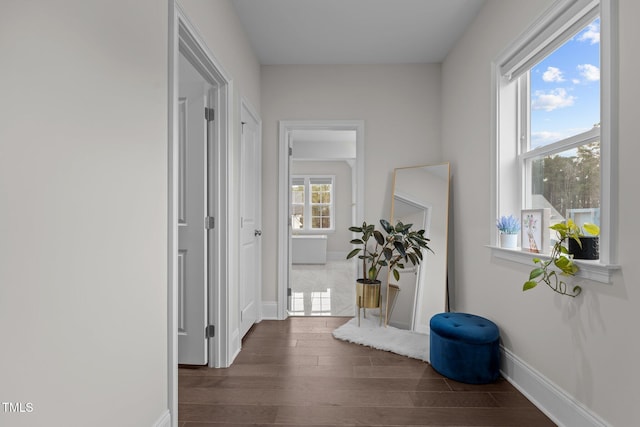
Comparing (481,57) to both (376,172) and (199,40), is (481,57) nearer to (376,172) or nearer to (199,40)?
(376,172)

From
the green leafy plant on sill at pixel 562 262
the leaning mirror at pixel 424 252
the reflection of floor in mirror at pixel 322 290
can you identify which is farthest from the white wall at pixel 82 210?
the reflection of floor in mirror at pixel 322 290

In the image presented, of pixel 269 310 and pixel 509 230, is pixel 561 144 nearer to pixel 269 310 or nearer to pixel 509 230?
pixel 509 230

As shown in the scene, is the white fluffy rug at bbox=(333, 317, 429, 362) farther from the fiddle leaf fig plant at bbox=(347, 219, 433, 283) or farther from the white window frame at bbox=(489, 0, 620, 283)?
the white window frame at bbox=(489, 0, 620, 283)

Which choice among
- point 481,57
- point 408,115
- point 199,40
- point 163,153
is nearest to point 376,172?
point 408,115

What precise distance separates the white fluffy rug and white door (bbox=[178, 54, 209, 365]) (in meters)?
1.35

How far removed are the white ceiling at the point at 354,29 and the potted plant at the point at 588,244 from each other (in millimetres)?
2005

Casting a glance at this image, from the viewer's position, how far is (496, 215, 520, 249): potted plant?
2352 millimetres

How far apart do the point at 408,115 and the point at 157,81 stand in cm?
287

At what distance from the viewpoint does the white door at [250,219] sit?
3.09 m

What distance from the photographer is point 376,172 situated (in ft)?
12.5

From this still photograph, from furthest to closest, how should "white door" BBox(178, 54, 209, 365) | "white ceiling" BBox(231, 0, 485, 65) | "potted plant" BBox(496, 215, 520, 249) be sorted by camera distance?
"white ceiling" BBox(231, 0, 485, 65), "white door" BBox(178, 54, 209, 365), "potted plant" BBox(496, 215, 520, 249)

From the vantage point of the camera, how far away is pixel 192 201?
2.48m

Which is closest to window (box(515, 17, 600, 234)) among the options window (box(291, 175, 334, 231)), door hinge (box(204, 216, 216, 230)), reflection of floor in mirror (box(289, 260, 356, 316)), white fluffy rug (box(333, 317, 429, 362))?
white fluffy rug (box(333, 317, 429, 362))

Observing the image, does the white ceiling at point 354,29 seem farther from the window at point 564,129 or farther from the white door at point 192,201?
the window at point 564,129
